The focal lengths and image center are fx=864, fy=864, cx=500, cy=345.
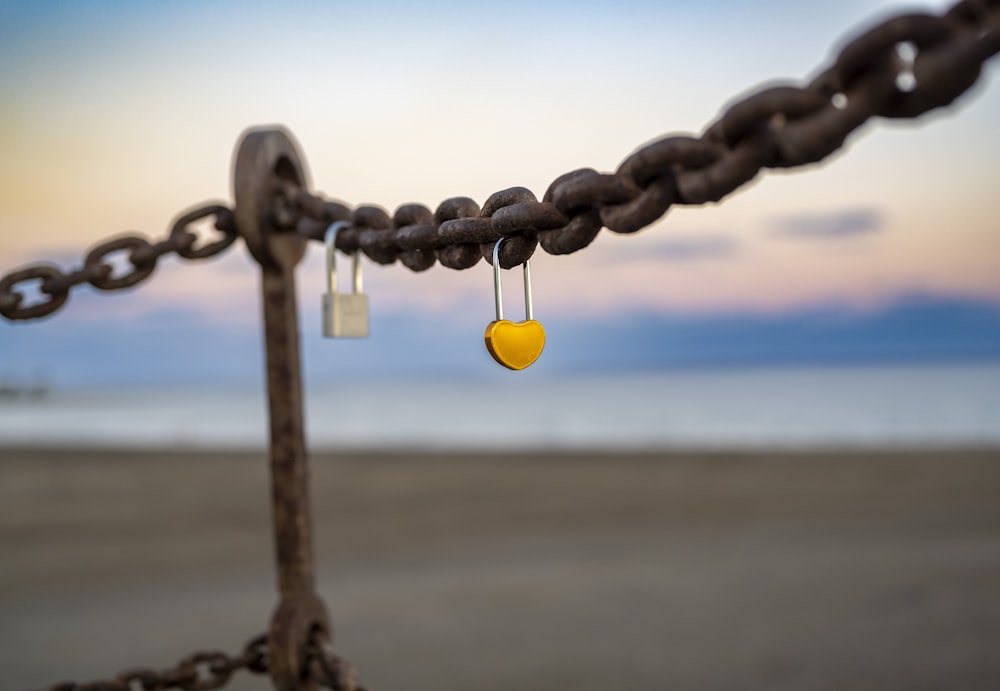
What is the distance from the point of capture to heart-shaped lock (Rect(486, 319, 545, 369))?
0.96 metres

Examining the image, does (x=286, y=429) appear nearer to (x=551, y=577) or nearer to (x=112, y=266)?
(x=112, y=266)

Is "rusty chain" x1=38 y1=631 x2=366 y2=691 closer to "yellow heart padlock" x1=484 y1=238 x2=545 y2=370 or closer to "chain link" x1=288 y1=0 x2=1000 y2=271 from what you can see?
"yellow heart padlock" x1=484 y1=238 x2=545 y2=370

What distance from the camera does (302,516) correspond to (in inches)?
52.3

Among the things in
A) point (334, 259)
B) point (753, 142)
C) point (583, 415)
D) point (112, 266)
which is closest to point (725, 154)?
point (753, 142)

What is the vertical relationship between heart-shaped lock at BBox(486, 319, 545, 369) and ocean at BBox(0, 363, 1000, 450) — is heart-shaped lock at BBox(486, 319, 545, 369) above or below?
above

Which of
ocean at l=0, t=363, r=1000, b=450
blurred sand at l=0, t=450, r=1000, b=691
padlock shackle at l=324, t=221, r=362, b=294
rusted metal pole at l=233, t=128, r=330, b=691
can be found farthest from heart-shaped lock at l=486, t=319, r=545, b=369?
ocean at l=0, t=363, r=1000, b=450

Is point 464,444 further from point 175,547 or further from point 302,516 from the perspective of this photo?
point 302,516

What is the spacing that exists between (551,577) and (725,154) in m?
4.59

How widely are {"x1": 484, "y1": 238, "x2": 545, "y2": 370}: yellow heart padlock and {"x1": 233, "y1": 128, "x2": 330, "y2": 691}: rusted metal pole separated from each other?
0.47m

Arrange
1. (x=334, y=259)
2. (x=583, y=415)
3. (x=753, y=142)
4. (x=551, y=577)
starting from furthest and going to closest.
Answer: (x=583, y=415) < (x=551, y=577) < (x=334, y=259) < (x=753, y=142)

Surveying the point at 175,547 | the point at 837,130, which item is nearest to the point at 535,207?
the point at 837,130

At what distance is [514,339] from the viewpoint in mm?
974

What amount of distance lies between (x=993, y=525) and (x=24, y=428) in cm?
1707

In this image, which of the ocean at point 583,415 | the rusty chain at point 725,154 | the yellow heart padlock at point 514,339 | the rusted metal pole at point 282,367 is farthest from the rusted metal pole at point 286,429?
the ocean at point 583,415
